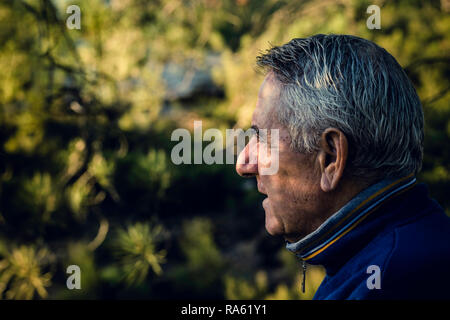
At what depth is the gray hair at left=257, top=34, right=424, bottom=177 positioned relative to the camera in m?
0.91

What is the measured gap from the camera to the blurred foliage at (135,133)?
2.78 metres

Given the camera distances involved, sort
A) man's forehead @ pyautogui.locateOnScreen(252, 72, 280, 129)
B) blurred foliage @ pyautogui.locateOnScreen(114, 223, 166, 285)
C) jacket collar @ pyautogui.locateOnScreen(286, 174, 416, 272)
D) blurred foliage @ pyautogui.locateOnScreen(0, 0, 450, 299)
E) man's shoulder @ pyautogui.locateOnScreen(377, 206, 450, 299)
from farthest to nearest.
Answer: blurred foliage @ pyautogui.locateOnScreen(114, 223, 166, 285)
blurred foliage @ pyautogui.locateOnScreen(0, 0, 450, 299)
man's forehead @ pyautogui.locateOnScreen(252, 72, 280, 129)
jacket collar @ pyautogui.locateOnScreen(286, 174, 416, 272)
man's shoulder @ pyautogui.locateOnScreen(377, 206, 450, 299)

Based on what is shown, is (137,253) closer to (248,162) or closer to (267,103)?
(248,162)

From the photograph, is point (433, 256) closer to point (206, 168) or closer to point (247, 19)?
point (247, 19)

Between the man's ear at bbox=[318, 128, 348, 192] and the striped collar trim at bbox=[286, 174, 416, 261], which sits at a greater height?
the man's ear at bbox=[318, 128, 348, 192]

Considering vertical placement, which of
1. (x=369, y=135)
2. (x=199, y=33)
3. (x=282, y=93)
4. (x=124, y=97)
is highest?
(x=199, y=33)

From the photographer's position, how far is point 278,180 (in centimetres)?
104

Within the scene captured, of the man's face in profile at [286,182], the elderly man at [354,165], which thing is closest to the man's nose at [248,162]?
the man's face in profile at [286,182]

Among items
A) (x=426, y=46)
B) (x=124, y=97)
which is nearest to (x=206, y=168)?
(x=124, y=97)

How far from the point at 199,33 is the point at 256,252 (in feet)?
7.53

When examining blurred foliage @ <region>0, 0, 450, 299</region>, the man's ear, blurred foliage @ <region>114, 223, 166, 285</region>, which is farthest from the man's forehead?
blurred foliage @ <region>114, 223, 166, 285</region>

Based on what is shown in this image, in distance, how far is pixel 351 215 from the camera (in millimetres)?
909

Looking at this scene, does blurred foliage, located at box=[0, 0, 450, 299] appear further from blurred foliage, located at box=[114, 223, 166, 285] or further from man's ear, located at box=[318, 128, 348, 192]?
man's ear, located at box=[318, 128, 348, 192]

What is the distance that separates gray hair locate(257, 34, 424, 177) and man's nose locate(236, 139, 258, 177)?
0.16m
